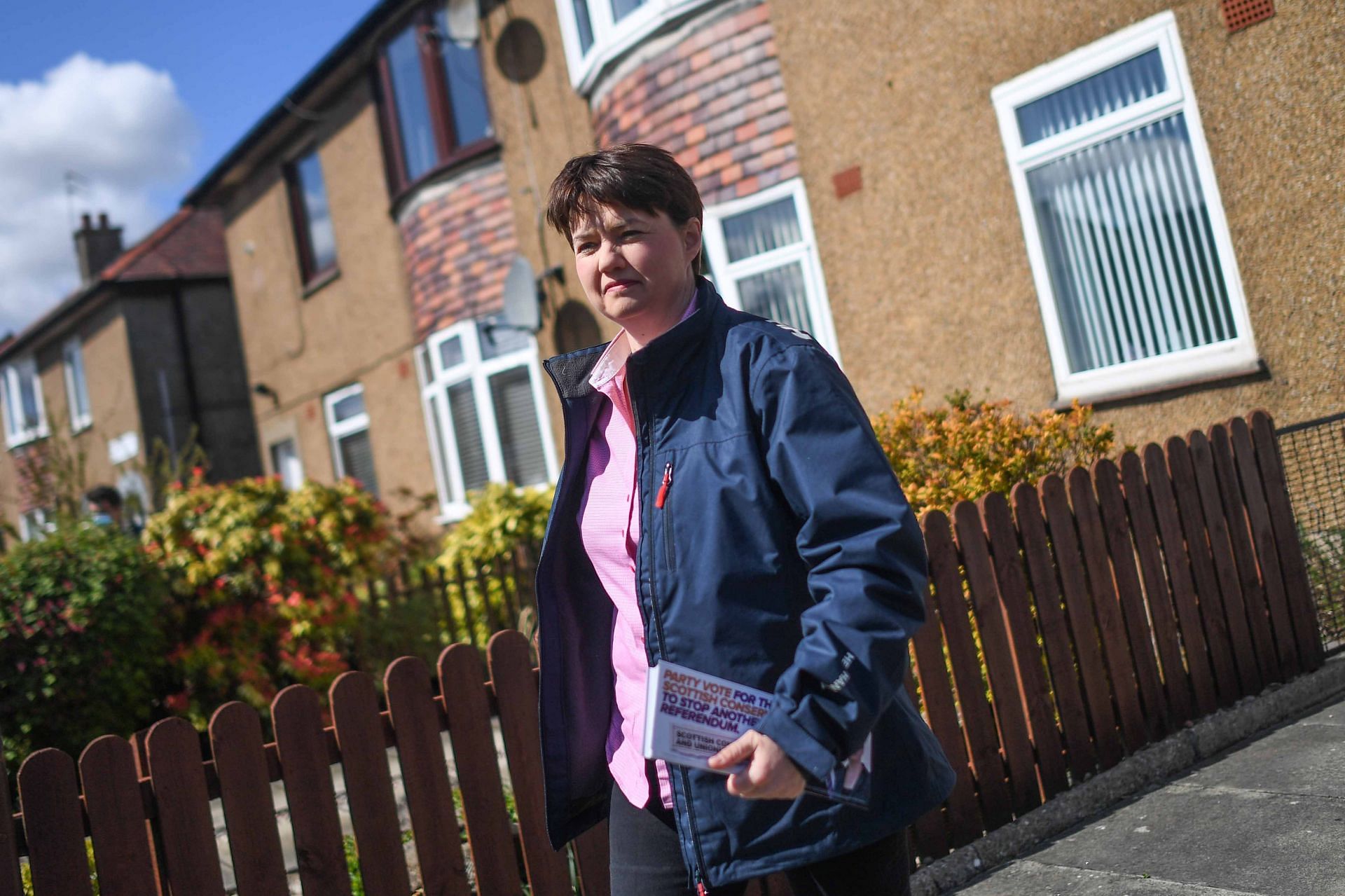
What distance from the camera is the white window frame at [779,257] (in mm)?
8039

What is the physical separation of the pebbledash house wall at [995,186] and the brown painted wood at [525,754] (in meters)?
3.74

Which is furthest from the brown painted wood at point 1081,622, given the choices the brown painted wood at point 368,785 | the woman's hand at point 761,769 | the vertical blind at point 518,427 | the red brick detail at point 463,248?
the red brick detail at point 463,248

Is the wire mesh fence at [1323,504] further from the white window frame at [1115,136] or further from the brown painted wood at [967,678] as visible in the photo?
the brown painted wood at [967,678]

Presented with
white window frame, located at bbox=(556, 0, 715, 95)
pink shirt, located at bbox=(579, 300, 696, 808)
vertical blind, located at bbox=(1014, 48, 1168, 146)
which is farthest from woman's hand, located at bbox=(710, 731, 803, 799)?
white window frame, located at bbox=(556, 0, 715, 95)

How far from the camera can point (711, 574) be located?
1689 millimetres

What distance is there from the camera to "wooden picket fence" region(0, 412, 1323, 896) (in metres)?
A: 2.90

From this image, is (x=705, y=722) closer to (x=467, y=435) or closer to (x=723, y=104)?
(x=723, y=104)

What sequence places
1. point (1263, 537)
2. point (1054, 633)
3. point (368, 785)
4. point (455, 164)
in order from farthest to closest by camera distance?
1. point (455, 164)
2. point (1263, 537)
3. point (1054, 633)
4. point (368, 785)

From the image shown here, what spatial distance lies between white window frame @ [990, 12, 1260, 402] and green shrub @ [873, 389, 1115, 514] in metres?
1.19

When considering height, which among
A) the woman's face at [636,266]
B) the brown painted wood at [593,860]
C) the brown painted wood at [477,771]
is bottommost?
the brown painted wood at [593,860]

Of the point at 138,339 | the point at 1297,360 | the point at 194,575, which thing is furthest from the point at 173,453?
the point at 1297,360

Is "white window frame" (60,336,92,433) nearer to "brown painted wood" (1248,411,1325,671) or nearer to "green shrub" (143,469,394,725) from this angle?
"green shrub" (143,469,394,725)

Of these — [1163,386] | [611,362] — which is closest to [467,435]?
[1163,386]

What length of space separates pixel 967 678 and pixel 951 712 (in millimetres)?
143
